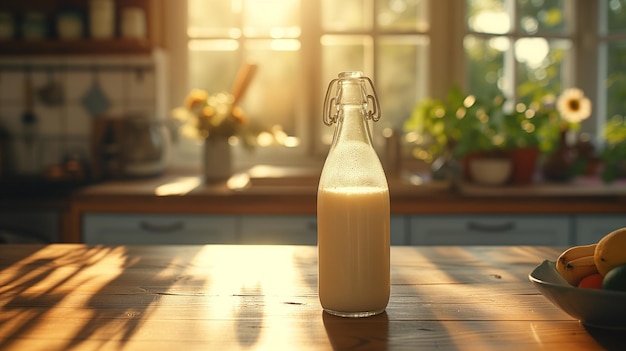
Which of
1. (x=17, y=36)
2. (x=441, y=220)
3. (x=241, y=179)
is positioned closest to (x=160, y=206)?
(x=241, y=179)

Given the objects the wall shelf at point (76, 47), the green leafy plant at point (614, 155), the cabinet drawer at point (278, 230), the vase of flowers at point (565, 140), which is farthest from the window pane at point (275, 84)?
the green leafy plant at point (614, 155)

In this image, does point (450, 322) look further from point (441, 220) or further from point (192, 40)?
point (192, 40)

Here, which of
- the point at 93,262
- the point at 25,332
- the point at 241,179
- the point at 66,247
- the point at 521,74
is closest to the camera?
the point at 25,332

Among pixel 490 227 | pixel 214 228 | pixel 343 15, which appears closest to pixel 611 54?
pixel 343 15

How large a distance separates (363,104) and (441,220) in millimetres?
1562

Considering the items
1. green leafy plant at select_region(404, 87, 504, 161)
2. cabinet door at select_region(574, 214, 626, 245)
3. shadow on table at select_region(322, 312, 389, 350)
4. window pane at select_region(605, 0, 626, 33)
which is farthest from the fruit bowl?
window pane at select_region(605, 0, 626, 33)

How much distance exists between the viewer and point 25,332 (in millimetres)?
785

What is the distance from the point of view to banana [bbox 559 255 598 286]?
2.75ft

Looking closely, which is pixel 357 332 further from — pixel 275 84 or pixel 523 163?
pixel 275 84

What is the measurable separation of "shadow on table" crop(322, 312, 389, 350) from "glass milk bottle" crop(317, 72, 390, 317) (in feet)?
0.06

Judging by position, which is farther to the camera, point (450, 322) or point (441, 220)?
point (441, 220)

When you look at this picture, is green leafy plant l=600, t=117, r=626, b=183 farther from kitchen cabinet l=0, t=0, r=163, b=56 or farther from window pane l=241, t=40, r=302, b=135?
kitchen cabinet l=0, t=0, r=163, b=56

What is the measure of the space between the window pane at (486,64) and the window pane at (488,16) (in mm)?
48

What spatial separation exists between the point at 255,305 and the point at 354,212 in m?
0.18
